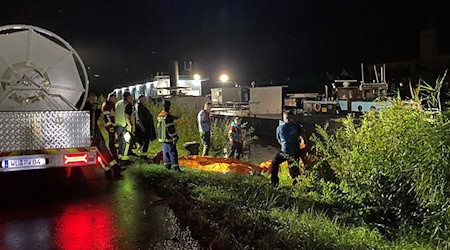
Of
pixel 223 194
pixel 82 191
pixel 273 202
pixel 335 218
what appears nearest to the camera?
pixel 335 218

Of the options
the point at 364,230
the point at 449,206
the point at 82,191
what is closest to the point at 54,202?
the point at 82,191

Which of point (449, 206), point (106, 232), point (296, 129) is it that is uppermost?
point (296, 129)

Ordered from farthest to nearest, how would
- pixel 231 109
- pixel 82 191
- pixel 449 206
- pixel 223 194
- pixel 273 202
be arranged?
pixel 231 109 < pixel 82 191 < pixel 223 194 < pixel 273 202 < pixel 449 206

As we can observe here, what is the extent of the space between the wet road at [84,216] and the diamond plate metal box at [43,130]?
936mm

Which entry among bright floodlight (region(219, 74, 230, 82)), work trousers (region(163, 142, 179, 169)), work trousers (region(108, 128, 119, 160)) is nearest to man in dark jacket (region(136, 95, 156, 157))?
work trousers (region(108, 128, 119, 160))

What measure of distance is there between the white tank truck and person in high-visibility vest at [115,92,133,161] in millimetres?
2292

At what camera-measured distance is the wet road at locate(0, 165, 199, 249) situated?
549cm

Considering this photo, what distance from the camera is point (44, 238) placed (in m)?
5.64

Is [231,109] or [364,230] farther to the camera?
[231,109]

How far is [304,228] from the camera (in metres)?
5.33

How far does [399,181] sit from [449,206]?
909mm

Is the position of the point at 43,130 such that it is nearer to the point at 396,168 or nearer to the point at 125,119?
the point at 125,119

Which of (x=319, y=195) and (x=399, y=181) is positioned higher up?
(x=399, y=181)

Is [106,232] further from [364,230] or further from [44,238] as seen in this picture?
[364,230]
